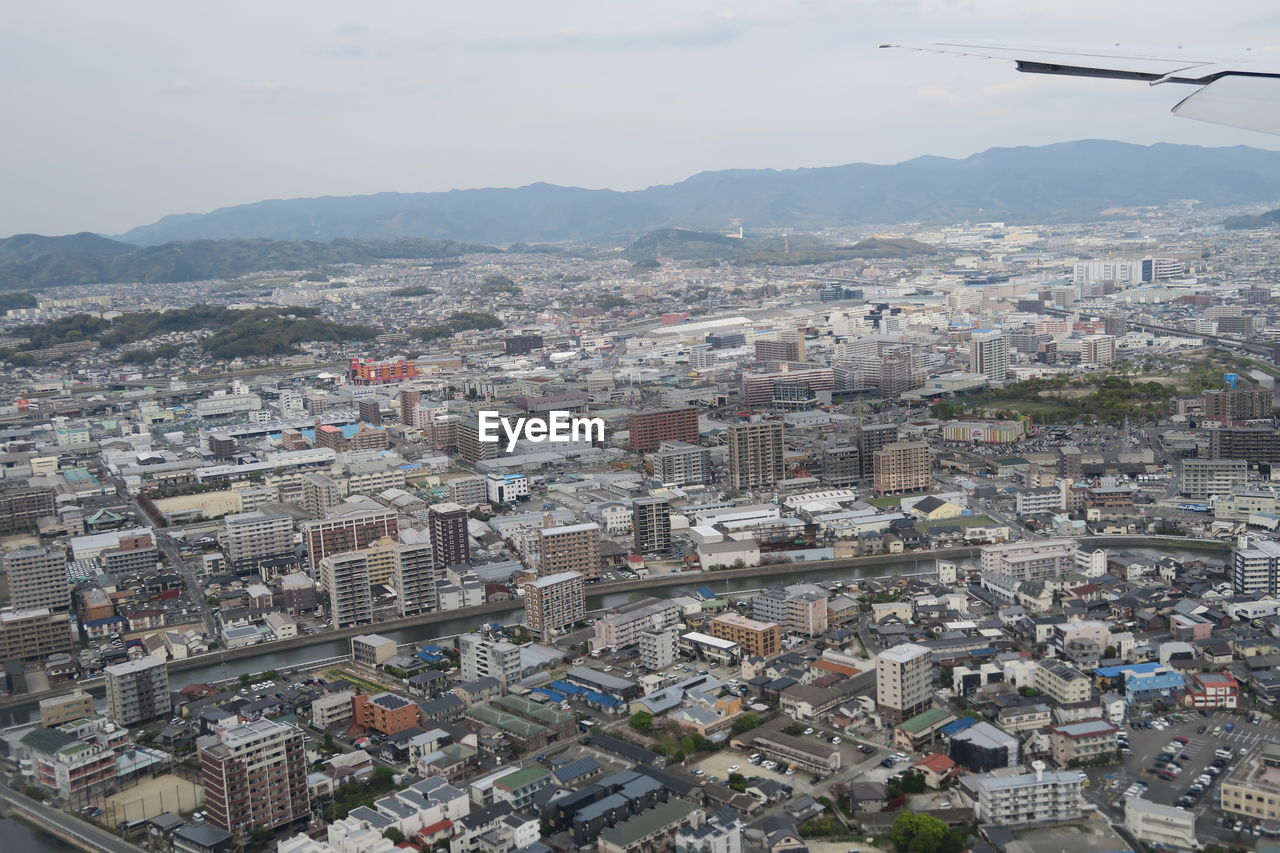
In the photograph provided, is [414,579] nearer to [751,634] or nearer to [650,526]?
[650,526]

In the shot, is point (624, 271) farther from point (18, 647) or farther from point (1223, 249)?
point (18, 647)

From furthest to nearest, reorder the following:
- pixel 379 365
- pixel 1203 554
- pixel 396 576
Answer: pixel 379 365
pixel 1203 554
pixel 396 576

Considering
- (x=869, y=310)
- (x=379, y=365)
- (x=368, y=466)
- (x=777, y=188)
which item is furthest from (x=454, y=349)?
(x=777, y=188)

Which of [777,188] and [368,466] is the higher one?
[777,188]

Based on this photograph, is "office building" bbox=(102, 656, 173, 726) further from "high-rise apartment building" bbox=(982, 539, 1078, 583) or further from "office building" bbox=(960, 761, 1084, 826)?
"high-rise apartment building" bbox=(982, 539, 1078, 583)

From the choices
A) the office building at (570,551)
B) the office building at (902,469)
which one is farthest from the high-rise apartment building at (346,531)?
the office building at (902,469)

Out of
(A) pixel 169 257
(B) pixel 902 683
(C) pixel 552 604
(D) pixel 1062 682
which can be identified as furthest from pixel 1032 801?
(A) pixel 169 257

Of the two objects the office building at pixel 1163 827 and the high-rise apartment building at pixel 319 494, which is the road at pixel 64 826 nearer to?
the office building at pixel 1163 827
